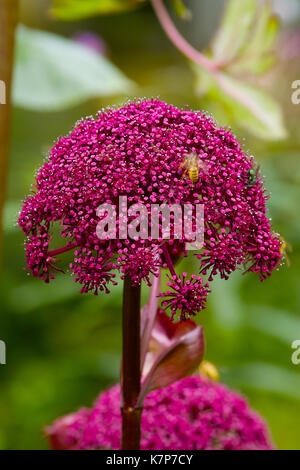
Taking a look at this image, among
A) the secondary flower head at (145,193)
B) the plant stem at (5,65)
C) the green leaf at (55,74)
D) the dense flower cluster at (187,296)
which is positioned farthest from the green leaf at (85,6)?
the dense flower cluster at (187,296)

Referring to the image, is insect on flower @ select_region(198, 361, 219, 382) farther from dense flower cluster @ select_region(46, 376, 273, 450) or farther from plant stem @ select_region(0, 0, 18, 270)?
plant stem @ select_region(0, 0, 18, 270)

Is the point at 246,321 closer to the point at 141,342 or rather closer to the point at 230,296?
the point at 230,296

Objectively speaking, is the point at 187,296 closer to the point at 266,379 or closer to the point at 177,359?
the point at 177,359

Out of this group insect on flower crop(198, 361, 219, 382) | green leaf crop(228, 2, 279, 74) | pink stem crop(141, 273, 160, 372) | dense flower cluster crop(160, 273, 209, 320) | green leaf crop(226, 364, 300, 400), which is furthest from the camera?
green leaf crop(226, 364, 300, 400)

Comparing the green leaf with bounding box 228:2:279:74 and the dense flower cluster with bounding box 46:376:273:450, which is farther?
the green leaf with bounding box 228:2:279:74

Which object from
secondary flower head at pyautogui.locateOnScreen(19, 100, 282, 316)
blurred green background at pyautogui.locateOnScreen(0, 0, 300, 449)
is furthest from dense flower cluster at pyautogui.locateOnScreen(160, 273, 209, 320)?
blurred green background at pyautogui.locateOnScreen(0, 0, 300, 449)

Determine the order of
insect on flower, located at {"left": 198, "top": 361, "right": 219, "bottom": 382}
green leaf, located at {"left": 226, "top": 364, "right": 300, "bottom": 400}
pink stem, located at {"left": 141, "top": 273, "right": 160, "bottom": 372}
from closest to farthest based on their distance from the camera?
pink stem, located at {"left": 141, "top": 273, "right": 160, "bottom": 372} < insect on flower, located at {"left": 198, "top": 361, "right": 219, "bottom": 382} < green leaf, located at {"left": 226, "top": 364, "right": 300, "bottom": 400}

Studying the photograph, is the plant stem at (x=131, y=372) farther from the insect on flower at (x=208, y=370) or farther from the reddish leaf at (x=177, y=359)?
the insect on flower at (x=208, y=370)
